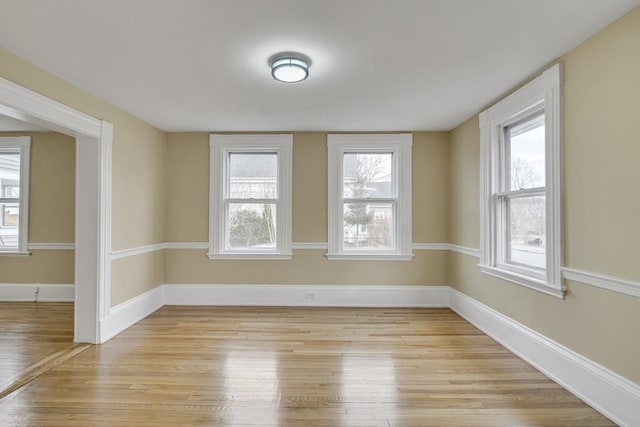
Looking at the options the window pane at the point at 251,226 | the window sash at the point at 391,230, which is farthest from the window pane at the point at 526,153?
the window pane at the point at 251,226

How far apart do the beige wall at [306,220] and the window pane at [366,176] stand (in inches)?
13.3

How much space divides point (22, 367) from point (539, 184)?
4650 millimetres

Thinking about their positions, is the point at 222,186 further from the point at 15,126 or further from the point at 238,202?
the point at 15,126

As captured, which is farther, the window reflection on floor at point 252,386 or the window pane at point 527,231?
the window pane at point 527,231

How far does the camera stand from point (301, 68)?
253cm

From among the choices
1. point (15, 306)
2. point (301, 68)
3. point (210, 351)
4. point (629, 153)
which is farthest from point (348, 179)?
point (15, 306)

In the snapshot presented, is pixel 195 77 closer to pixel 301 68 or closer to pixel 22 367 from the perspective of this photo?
pixel 301 68

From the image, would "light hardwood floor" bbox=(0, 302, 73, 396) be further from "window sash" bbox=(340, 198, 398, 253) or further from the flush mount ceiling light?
"window sash" bbox=(340, 198, 398, 253)

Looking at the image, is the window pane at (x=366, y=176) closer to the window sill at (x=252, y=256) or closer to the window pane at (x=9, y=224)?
the window sill at (x=252, y=256)

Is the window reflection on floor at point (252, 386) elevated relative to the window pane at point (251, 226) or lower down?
lower down

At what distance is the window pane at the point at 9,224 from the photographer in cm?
482

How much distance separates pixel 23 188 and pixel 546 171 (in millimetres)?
6399

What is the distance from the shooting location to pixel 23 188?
15.6ft

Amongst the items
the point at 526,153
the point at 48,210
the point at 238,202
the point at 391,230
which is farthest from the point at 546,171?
the point at 48,210
